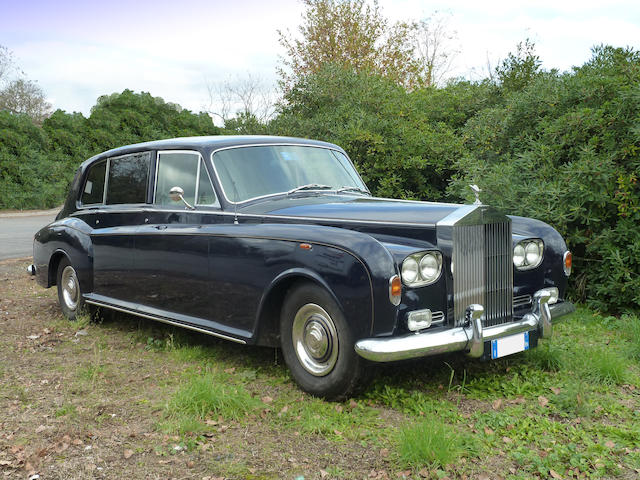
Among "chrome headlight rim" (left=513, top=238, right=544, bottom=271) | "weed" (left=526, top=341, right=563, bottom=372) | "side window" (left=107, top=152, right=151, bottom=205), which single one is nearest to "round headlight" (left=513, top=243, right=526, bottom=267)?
"chrome headlight rim" (left=513, top=238, right=544, bottom=271)

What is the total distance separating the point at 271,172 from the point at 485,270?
Result: 196cm

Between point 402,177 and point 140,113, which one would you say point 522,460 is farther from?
point 140,113

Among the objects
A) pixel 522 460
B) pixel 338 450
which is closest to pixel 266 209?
pixel 338 450

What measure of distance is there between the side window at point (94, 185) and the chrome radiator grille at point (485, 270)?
4021 millimetres

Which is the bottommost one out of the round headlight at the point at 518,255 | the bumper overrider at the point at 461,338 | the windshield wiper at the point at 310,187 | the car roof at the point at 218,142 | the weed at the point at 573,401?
the weed at the point at 573,401

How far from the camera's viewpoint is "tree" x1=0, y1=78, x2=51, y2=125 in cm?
3750

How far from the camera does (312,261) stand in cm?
404

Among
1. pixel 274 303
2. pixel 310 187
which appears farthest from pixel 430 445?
pixel 310 187

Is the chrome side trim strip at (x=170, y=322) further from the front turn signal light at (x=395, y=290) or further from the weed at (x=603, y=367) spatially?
the weed at (x=603, y=367)

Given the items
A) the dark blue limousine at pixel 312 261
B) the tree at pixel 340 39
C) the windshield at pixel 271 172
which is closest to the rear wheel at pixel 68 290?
the dark blue limousine at pixel 312 261

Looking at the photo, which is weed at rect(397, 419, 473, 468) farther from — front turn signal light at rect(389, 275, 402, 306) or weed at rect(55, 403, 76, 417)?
weed at rect(55, 403, 76, 417)

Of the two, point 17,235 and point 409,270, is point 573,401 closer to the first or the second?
point 409,270

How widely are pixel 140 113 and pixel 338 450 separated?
88.5 feet

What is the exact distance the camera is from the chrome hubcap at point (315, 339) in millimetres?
4070
